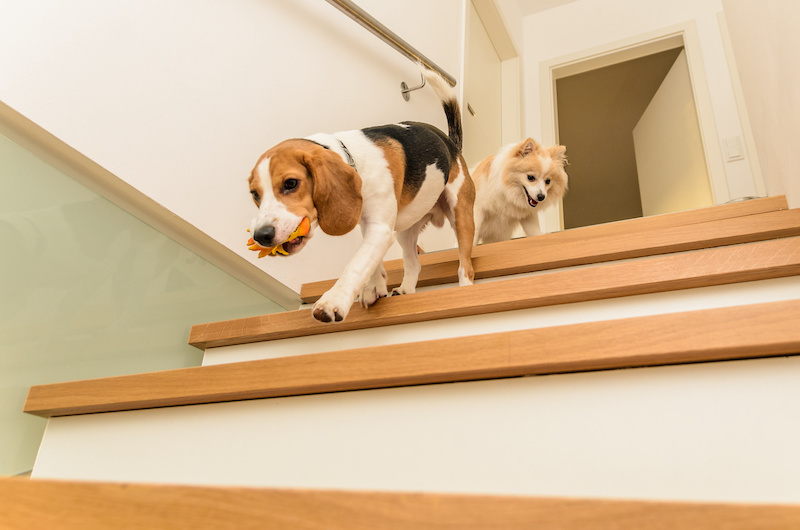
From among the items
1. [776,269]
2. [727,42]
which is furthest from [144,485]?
[727,42]

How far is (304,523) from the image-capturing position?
1.68 ft

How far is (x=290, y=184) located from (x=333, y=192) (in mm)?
103

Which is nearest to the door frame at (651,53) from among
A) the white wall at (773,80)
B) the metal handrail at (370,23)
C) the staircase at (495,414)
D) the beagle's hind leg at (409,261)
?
the white wall at (773,80)

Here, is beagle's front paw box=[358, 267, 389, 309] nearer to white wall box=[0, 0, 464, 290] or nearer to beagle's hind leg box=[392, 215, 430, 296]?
beagle's hind leg box=[392, 215, 430, 296]

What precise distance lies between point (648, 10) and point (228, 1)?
396cm

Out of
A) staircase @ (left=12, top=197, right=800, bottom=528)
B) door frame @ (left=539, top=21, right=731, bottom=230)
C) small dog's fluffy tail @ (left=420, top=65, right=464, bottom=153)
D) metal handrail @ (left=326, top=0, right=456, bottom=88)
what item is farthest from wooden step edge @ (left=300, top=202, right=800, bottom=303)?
door frame @ (left=539, top=21, right=731, bottom=230)

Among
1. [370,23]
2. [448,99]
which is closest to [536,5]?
[370,23]

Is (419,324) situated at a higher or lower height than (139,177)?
lower

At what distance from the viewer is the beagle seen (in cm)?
123

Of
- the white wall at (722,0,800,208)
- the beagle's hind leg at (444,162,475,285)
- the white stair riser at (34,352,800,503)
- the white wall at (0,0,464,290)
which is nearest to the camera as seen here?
the white stair riser at (34,352,800,503)

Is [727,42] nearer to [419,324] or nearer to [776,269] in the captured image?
[776,269]

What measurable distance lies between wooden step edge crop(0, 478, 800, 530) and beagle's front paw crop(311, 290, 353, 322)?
64 cm

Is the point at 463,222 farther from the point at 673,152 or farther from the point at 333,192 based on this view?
the point at 673,152

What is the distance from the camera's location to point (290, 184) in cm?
124
